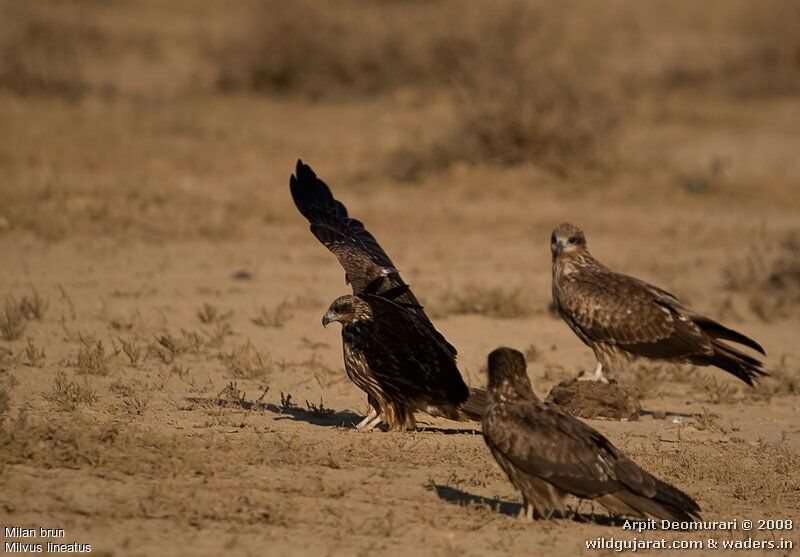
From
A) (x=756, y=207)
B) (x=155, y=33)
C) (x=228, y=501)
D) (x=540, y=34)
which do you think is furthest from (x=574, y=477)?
(x=155, y=33)

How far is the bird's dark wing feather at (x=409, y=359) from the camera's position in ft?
23.3

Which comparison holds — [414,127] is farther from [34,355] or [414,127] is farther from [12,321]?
[34,355]

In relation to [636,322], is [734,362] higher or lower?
lower

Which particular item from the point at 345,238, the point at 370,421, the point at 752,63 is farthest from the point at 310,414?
the point at 752,63

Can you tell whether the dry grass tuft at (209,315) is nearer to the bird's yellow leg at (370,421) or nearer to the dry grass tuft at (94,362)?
the dry grass tuft at (94,362)

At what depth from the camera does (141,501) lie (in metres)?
6.00

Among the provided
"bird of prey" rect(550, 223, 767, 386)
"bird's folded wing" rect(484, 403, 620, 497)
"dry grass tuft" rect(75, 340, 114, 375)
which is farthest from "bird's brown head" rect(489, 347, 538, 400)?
"dry grass tuft" rect(75, 340, 114, 375)

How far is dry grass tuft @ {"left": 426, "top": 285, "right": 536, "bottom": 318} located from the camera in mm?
11258

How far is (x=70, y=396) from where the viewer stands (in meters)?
7.75

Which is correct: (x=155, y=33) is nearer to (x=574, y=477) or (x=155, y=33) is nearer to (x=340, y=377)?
(x=340, y=377)

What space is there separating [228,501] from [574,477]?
5.39 feet

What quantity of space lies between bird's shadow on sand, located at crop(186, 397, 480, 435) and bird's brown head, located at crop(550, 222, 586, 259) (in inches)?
68.0

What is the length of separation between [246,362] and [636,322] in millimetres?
2832

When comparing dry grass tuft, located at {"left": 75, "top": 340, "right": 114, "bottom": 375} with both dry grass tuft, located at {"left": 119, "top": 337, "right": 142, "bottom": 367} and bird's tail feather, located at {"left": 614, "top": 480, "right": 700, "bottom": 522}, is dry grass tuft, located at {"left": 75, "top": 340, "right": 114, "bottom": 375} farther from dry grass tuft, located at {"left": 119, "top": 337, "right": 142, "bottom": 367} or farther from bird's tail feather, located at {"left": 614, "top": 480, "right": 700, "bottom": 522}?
bird's tail feather, located at {"left": 614, "top": 480, "right": 700, "bottom": 522}
